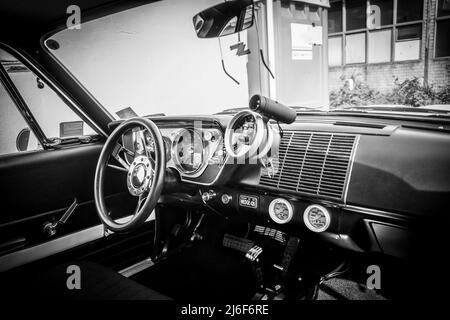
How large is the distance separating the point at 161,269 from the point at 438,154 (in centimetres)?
178

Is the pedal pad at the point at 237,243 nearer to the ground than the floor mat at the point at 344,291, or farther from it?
farther from it

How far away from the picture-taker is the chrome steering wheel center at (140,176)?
165 cm

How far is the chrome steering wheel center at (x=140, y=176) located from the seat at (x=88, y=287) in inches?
15.9

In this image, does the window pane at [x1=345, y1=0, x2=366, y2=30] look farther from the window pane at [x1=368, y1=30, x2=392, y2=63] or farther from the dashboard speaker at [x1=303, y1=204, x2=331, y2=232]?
the dashboard speaker at [x1=303, y1=204, x2=331, y2=232]

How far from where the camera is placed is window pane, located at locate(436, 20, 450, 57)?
682cm

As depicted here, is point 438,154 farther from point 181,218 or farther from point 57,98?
point 57,98

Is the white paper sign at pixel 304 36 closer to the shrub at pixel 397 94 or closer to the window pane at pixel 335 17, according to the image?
the shrub at pixel 397 94

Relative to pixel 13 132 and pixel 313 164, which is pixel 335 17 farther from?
pixel 13 132

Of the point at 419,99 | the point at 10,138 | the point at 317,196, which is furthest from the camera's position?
the point at 419,99

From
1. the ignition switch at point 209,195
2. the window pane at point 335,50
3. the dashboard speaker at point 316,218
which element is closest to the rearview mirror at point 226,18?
the ignition switch at point 209,195

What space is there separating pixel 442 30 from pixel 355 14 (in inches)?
74.4

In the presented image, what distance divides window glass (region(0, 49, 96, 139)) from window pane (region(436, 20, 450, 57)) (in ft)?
23.8

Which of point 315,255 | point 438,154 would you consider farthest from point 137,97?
point 438,154
